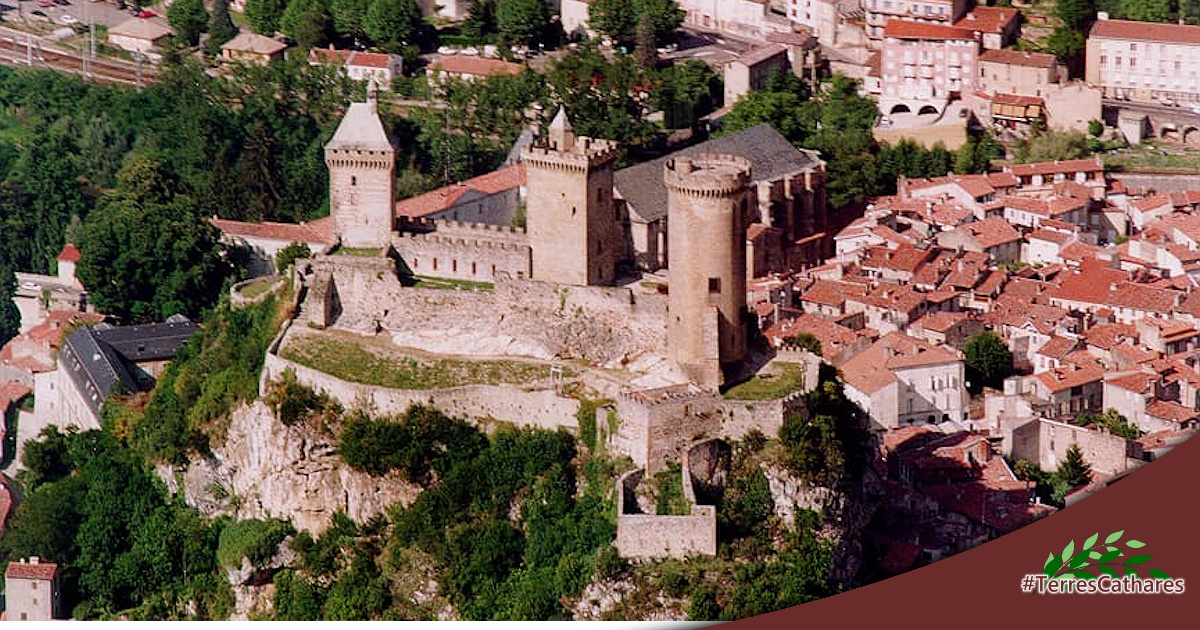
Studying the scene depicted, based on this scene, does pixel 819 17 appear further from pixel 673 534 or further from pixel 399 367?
pixel 673 534

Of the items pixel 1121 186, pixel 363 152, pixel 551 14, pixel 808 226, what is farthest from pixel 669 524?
pixel 551 14

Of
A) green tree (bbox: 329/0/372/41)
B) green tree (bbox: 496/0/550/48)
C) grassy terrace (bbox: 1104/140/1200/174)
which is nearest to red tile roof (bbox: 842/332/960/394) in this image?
grassy terrace (bbox: 1104/140/1200/174)

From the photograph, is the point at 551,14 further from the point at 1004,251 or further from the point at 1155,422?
the point at 1155,422

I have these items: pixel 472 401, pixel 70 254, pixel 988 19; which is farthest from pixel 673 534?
pixel 988 19

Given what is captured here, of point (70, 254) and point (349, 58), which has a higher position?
point (349, 58)

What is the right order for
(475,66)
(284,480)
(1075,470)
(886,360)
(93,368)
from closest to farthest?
1. (284,480)
2. (1075,470)
3. (886,360)
4. (93,368)
5. (475,66)

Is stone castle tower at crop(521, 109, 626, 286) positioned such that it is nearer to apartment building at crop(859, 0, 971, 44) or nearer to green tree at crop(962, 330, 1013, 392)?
green tree at crop(962, 330, 1013, 392)

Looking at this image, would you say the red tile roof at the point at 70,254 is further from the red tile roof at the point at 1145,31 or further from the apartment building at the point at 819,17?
the red tile roof at the point at 1145,31
